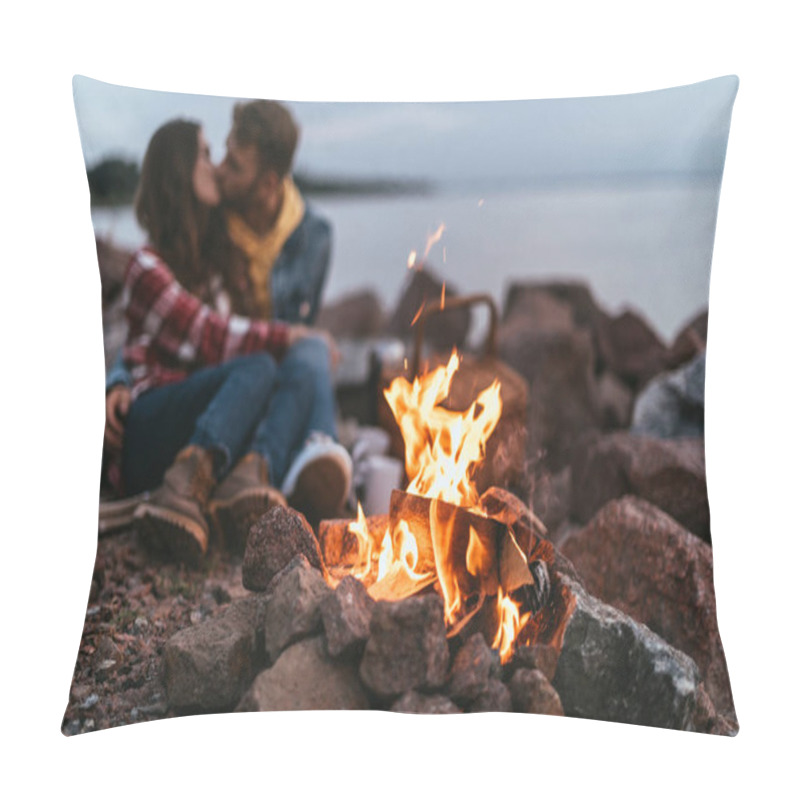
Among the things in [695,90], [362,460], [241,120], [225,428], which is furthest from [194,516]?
Result: [695,90]

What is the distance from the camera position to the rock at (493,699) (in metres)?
2.18

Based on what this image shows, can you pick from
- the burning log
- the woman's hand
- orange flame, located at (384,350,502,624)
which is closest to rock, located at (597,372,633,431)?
orange flame, located at (384,350,502,624)

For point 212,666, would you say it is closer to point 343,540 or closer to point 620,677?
point 343,540

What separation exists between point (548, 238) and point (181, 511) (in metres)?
1.13

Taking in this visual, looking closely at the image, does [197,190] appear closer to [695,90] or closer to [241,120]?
[241,120]

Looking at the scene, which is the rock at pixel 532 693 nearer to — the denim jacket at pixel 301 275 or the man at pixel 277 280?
the man at pixel 277 280

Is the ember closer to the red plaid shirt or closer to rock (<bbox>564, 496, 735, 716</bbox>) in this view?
rock (<bbox>564, 496, 735, 716</bbox>)

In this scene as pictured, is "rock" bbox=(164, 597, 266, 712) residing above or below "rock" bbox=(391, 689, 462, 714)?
above

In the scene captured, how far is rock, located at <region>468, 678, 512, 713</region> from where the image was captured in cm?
218

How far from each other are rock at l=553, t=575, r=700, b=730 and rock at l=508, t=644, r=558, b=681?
2 cm

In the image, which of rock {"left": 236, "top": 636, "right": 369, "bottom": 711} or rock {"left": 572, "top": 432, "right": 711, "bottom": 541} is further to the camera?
rock {"left": 572, "top": 432, "right": 711, "bottom": 541}

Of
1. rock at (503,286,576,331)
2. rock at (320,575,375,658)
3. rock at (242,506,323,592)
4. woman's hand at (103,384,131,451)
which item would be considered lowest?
rock at (320,575,375,658)

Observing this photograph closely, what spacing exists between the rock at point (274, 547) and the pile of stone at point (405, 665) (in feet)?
0.14

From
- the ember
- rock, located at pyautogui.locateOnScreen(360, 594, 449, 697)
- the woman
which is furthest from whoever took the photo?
the woman
